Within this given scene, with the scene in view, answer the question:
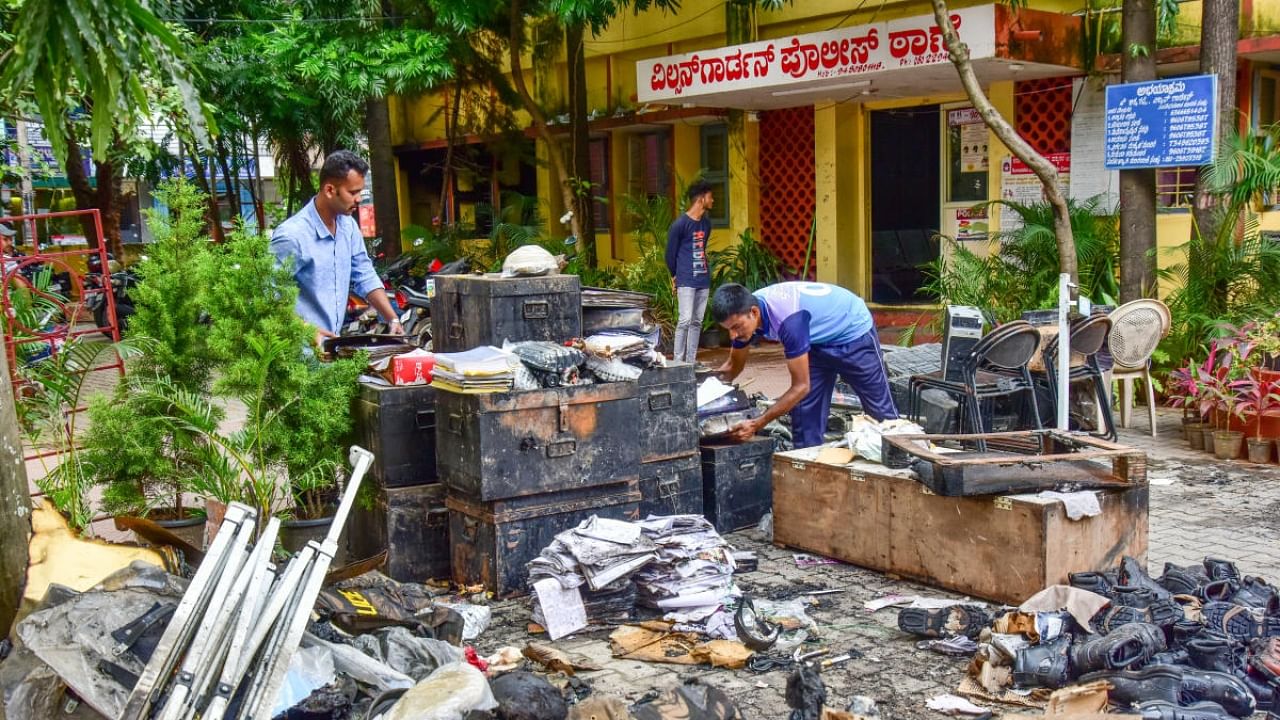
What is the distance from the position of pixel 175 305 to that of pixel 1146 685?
4.65m

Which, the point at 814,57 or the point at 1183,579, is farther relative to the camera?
the point at 814,57

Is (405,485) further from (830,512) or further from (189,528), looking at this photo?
(830,512)

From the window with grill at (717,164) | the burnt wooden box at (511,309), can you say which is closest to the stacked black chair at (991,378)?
the burnt wooden box at (511,309)

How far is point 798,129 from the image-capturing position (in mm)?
15094

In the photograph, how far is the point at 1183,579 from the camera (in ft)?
17.5

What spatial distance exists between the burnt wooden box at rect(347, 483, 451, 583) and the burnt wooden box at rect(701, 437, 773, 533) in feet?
5.19

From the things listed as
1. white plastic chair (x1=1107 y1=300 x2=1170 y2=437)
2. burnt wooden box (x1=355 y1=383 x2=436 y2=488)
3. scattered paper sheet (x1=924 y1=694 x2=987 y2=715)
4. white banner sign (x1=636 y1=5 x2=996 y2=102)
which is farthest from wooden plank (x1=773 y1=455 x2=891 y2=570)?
white banner sign (x1=636 y1=5 x2=996 y2=102)

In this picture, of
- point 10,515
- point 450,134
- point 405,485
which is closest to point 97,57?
point 10,515

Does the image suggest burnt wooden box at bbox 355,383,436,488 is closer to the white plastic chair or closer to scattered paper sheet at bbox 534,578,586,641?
scattered paper sheet at bbox 534,578,586,641

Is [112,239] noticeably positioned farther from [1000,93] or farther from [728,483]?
[728,483]

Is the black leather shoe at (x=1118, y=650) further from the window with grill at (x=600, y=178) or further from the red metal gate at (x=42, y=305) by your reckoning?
the window with grill at (x=600, y=178)

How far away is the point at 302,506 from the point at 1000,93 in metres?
9.39

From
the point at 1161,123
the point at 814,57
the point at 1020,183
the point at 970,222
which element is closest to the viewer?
the point at 1161,123

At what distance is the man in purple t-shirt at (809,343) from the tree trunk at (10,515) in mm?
3498
